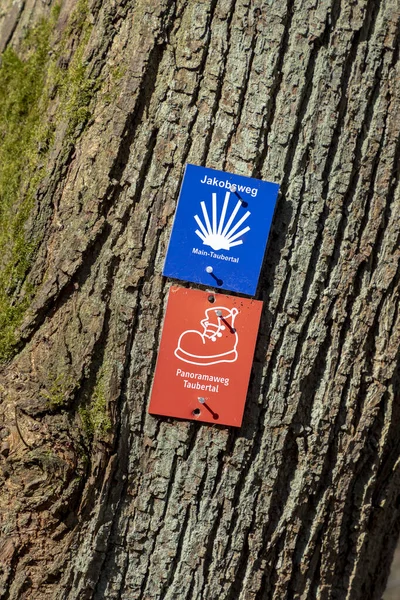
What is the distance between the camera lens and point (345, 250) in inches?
66.7

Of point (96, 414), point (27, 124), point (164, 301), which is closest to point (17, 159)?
point (27, 124)

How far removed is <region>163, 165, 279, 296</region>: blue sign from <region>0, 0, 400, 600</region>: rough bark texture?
39 millimetres

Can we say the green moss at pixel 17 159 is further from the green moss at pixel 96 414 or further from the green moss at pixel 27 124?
the green moss at pixel 96 414

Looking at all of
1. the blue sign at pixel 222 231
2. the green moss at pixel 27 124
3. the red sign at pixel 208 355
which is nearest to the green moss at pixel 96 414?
the red sign at pixel 208 355

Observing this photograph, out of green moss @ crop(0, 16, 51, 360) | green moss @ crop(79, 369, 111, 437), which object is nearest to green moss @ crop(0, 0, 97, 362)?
green moss @ crop(0, 16, 51, 360)

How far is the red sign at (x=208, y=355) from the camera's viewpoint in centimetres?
164

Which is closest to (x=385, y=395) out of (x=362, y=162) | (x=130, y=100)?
(x=362, y=162)

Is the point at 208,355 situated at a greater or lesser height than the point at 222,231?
A: lesser

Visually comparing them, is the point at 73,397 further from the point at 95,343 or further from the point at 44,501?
the point at 44,501

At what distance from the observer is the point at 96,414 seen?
1.61 m

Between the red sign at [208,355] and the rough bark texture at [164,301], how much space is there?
0.04 meters

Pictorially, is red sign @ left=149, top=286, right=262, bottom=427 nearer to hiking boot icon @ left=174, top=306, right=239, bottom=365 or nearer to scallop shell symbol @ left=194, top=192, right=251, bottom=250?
hiking boot icon @ left=174, top=306, right=239, bottom=365

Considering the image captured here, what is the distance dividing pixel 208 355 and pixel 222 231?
1.04 feet

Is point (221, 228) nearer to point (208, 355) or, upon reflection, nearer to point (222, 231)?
point (222, 231)
